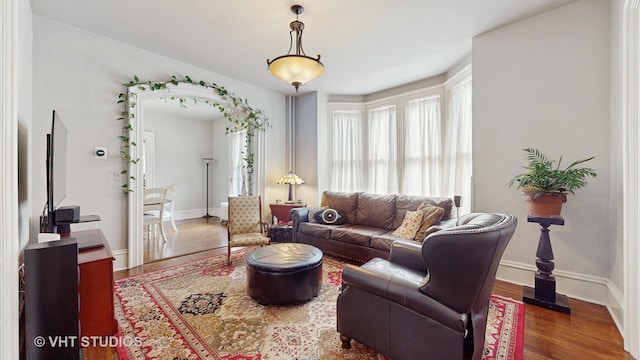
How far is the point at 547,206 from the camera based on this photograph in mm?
2330

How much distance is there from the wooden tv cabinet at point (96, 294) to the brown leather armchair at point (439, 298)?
1.84 m

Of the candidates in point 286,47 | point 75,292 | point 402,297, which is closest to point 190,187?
point 286,47

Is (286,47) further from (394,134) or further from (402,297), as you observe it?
(402,297)

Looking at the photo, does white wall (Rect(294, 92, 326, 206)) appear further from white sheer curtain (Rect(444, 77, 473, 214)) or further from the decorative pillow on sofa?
white sheer curtain (Rect(444, 77, 473, 214))

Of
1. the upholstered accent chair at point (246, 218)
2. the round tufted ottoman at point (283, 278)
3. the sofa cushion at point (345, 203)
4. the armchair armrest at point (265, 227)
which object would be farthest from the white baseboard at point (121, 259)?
the sofa cushion at point (345, 203)

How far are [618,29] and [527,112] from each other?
884 mm

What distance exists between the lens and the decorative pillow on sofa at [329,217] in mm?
4066

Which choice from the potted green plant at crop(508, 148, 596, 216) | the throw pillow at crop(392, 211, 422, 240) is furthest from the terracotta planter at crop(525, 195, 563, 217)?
the throw pillow at crop(392, 211, 422, 240)

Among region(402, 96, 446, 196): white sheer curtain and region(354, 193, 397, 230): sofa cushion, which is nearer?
region(354, 193, 397, 230): sofa cushion

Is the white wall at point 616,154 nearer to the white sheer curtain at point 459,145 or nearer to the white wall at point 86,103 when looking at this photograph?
the white sheer curtain at point 459,145

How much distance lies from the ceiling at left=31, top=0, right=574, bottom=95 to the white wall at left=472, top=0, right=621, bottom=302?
0.27m

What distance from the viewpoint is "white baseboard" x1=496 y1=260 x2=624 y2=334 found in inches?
86.7

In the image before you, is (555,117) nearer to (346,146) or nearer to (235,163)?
(346,146)

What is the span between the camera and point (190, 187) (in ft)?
24.2
